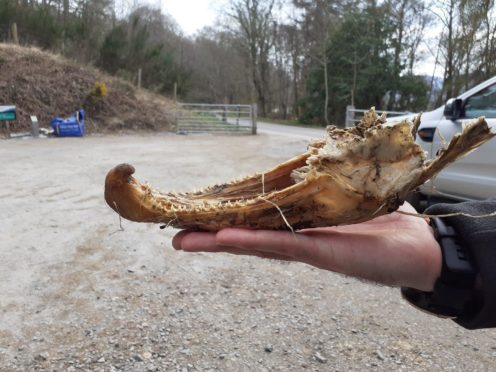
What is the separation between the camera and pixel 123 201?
70.0 inches

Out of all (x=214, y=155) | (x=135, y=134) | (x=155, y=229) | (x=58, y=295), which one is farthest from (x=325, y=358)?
(x=135, y=134)

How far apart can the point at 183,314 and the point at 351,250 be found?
1.90 meters

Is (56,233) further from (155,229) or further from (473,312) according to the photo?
(473,312)

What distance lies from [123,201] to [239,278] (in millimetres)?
2246

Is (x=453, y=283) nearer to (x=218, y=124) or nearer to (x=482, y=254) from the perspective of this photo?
(x=482, y=254)

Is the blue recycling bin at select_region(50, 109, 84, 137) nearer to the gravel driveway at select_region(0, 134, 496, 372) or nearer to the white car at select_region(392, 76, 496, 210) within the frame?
the gravel driveway at select_region(0, 134, 496, 372)

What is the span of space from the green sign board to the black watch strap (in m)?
16.9

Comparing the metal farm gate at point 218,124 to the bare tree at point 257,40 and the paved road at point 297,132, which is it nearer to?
the paved road at point 297,132

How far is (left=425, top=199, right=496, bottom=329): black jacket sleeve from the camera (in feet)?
4.90

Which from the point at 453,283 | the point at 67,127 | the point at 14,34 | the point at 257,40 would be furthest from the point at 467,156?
the point at 257,40

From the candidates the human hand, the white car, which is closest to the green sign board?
the white car

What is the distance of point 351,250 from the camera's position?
1.66 meters

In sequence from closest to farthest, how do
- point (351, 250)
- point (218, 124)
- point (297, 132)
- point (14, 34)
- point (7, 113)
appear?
point (351, 250) < point (7, 113) < point (218, 124) < point (14, 34) < point (297, 132)

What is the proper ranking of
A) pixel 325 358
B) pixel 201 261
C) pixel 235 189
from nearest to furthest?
pixel 235 189
pixel 325 358
pixel 201 261
